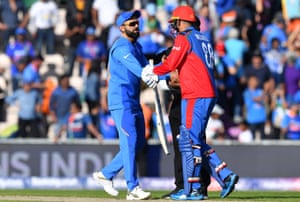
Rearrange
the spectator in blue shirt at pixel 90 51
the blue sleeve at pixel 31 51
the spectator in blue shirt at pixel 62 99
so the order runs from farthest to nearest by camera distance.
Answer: the blue sleeve at pixel 31 51 → the spectator in blue shirt at pixel 90 51 → the spectator in blue shirt at pixel 62 99

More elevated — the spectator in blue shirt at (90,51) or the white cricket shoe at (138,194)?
the spectator in blue shirt at (90,51)

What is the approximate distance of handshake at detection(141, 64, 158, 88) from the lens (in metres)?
13.9

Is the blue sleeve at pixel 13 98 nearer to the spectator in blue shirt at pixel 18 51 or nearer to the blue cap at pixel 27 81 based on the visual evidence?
the blue cap at pixel 27 81

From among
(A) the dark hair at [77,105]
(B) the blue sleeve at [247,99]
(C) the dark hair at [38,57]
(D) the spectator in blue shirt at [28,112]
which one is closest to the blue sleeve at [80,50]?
(C) the dark hair at [38,57]

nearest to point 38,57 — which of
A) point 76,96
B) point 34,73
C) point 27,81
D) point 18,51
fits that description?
point 18,51

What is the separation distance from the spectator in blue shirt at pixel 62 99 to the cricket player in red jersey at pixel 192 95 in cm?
1008

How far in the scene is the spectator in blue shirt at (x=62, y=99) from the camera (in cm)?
2383

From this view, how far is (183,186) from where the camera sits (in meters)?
14.5

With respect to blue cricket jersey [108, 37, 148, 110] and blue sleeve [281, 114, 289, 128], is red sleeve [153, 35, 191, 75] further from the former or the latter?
blue sleeve [281, 114, 289, 128]

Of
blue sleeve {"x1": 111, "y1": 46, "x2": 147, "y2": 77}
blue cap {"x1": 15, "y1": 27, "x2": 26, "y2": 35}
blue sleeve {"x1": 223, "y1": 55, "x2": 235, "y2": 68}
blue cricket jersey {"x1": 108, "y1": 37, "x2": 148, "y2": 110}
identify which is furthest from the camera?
blue cap {"x1": 15, "y1": 27, "x2": 26, "y2": 35}

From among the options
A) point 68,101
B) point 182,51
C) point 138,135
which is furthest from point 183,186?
point 68,101

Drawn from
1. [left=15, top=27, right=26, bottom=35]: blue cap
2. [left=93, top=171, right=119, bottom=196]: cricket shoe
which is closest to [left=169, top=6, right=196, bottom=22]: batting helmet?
[left=93, top=171, right=119, bottom=196]: cricket shoe

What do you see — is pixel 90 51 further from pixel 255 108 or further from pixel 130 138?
pixel 130 138

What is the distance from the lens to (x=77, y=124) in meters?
23.6
